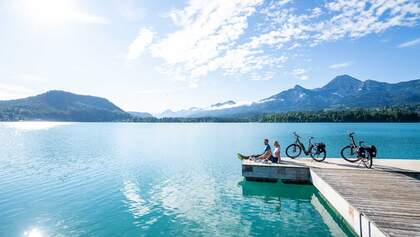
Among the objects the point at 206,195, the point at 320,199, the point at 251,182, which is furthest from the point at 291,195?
the point at 206,195

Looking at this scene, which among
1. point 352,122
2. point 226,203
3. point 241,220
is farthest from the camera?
point 352,122

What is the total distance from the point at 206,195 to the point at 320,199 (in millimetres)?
7749

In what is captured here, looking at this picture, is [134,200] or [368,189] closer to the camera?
[368,189]

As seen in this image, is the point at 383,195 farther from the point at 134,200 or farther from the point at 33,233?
the point at 33,233

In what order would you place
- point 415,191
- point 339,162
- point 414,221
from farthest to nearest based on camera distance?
point 339,162
point 415,191
point 414,221

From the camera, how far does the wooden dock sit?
11.0m

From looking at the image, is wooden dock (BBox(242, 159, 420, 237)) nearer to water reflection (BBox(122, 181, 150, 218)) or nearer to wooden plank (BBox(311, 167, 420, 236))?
wooden plank (BBox(311, 167, 420, 236))

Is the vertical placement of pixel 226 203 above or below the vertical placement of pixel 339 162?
below

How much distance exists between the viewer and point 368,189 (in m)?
15.7

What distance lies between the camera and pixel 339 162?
24328 millimetres

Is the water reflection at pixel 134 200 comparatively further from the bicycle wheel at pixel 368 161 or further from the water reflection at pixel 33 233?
the bicycle wheel at pixel 368 161

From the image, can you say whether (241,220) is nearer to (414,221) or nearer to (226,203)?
(226,203)

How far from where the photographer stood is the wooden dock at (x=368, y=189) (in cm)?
1098

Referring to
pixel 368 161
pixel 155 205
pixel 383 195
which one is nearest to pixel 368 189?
pixel 383 195
